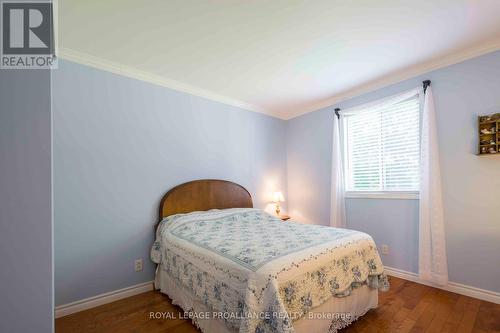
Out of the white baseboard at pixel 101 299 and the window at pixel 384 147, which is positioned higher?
the window at pixel 384 147

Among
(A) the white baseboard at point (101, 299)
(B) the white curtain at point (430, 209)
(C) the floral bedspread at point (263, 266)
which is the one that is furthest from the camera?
(B) the white curtain at point (430, 209)

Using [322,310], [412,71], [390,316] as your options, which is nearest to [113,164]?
[322,310]

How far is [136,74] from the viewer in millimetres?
2615

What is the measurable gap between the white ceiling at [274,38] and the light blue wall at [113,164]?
0.84 ft

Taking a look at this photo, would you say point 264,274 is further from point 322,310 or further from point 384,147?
point 384,147

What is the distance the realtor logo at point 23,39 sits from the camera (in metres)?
0.67

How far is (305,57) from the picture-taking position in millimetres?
2391

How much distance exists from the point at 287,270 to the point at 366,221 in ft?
7.03

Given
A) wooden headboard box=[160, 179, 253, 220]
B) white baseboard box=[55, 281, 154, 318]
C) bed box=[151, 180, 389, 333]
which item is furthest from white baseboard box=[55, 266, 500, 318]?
wooden headboard box=[160, 179, 253, 220]

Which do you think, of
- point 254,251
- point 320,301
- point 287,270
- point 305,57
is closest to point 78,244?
point 254,251

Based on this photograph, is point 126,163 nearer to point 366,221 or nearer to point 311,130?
point 311,130

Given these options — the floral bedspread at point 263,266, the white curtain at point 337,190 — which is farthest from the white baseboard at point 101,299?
the white curtain at point 337,190

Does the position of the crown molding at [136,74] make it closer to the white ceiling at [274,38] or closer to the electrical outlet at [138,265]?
the white ceiling at [274,38]

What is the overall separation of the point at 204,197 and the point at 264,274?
6.03 feet
